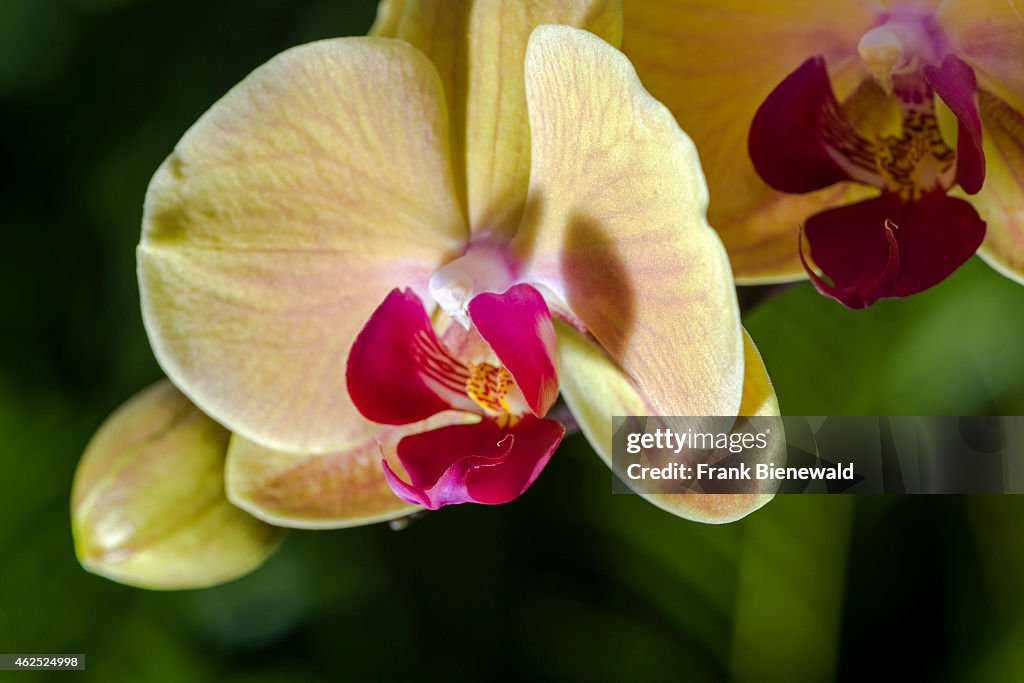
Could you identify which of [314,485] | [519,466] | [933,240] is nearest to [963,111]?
[933,240]

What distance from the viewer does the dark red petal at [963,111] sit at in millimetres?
522

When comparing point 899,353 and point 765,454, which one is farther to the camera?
point 899,353

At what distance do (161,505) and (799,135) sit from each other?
1.59 feet

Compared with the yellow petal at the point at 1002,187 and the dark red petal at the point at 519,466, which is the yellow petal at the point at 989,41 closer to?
the yellow petal at the point at 1002,187

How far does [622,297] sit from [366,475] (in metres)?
0.26

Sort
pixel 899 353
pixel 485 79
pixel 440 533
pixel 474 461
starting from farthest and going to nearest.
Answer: pixel 440 533 < pixel 899 353 < pixel 485 79 < pixel 474 461

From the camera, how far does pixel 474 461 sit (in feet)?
1.65

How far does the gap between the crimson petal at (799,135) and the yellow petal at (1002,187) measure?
9 centimetres

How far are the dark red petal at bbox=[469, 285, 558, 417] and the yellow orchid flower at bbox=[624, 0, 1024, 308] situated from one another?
0.14m

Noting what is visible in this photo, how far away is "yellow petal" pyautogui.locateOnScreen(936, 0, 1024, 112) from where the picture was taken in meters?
0.59

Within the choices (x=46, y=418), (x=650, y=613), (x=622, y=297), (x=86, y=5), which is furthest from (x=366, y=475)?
(x=86, y=5)

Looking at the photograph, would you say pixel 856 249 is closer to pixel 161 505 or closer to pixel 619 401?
pixel 619 401

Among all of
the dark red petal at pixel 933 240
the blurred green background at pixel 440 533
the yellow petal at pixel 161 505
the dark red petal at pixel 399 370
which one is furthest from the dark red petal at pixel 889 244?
the yellow petal at pixel 161 505

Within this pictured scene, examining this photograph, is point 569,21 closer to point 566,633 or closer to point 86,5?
point 566,633
